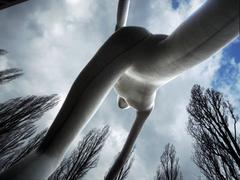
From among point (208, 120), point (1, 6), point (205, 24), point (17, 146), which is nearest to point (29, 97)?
point (17, 146)

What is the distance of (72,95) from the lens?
163cm

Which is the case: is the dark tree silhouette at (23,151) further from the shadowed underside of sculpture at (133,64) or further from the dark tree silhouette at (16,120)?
the shadowed underside of sculpture at (133,64)

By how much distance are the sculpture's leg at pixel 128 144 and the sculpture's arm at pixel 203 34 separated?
1.01 meters

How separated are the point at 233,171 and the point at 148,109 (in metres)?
6.83

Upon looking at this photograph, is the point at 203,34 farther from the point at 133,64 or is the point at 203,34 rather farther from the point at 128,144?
the point at 128,144

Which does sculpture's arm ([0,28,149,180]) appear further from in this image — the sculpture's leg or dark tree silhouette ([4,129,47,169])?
dark tree silhouette ([4,129,47,169])

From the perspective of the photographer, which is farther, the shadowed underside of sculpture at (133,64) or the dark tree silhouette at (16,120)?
the dark tree silhouette at (16,120)

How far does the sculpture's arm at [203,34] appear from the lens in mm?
1063

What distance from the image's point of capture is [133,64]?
1.79m

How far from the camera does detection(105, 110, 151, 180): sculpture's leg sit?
210 cm

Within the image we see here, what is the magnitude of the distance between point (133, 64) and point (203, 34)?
0.75 m

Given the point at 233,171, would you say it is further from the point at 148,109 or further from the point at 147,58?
the point at 147,58

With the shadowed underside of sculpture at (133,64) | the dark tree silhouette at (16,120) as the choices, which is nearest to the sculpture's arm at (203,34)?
the shadowed underside of sculpture at (133,64)

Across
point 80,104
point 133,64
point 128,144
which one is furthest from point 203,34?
point 128,144
